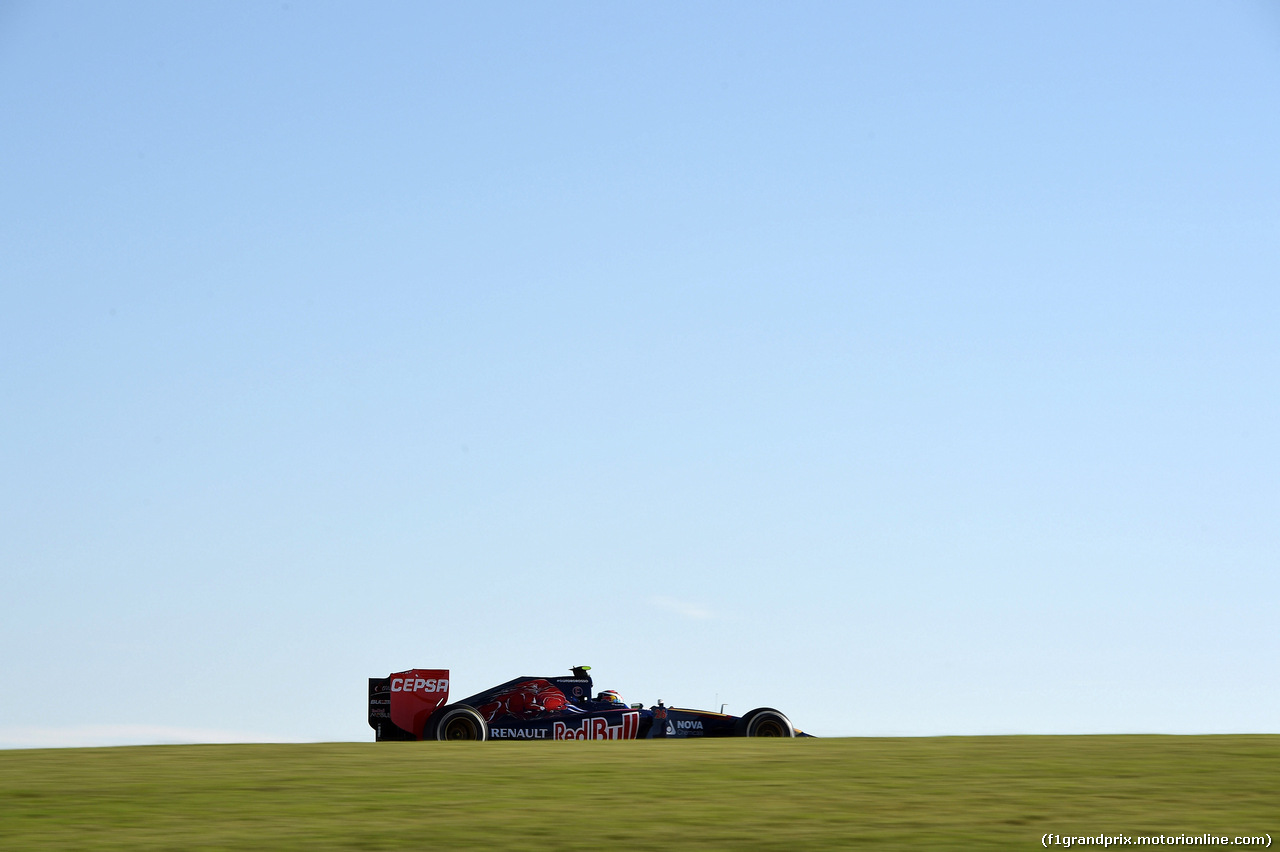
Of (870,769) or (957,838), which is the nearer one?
(957,838)

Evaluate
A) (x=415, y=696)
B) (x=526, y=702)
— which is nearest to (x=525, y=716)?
(x=526, y=702)

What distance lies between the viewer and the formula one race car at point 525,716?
21.8 m

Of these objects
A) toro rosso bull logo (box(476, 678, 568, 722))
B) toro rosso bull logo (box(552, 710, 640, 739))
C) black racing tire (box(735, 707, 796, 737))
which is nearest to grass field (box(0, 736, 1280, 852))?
black racing tire (box(735, 707, 796, 737))

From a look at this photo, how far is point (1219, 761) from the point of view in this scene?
471 inches

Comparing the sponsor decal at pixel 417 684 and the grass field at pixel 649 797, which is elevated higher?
the sponsor decal at pixel 417 684

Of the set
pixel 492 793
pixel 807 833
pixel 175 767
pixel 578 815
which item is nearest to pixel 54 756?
pixel 175 767

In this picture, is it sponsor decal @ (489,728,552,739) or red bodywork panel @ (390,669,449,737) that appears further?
red bodywork panel @ (390,669,449,737)

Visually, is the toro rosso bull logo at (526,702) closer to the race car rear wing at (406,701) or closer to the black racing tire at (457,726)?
the black racing tire at (457,726)

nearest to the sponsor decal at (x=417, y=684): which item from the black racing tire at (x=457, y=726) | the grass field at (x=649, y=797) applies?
the black racing tire at (x=457, y=726)

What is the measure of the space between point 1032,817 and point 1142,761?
3.74 meters

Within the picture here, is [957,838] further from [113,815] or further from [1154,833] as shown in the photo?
[113,815]

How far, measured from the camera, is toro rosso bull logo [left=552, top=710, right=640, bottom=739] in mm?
22267

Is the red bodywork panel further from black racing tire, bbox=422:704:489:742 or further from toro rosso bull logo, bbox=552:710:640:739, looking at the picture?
toro rosso bull logo, bbox=552:710:640:739

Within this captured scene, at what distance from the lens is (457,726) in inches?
858
